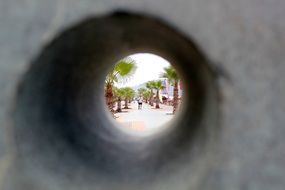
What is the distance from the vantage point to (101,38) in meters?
2.04

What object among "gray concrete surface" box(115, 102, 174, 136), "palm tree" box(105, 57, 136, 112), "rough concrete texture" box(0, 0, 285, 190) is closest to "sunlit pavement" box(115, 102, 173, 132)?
"gray concrete surface" box(115, 102, 174, 136)

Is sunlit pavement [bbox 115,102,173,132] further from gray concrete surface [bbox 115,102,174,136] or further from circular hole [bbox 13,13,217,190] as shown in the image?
circular hole [bbox 13,13,217,190]

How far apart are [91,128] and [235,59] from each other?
151cm

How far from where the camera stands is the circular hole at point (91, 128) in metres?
1.67

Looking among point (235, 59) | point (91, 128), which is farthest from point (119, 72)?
point (235, 59)

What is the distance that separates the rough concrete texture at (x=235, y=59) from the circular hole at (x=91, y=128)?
0.21 ft

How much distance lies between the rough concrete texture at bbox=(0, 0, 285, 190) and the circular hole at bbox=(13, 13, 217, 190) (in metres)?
0.06

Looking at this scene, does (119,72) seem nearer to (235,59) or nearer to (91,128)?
(91,128)

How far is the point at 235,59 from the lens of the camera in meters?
1.54

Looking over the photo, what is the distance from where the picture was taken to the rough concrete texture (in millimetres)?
1524

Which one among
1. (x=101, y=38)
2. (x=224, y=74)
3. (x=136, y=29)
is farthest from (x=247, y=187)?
(x=101, y=38)

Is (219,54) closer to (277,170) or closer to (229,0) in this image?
(229,0)

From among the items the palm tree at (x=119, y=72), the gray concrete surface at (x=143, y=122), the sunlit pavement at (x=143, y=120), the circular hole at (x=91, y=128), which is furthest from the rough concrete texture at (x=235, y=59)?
the palm tree at (x=119, y=72)

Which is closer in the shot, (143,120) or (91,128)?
(91,128)
